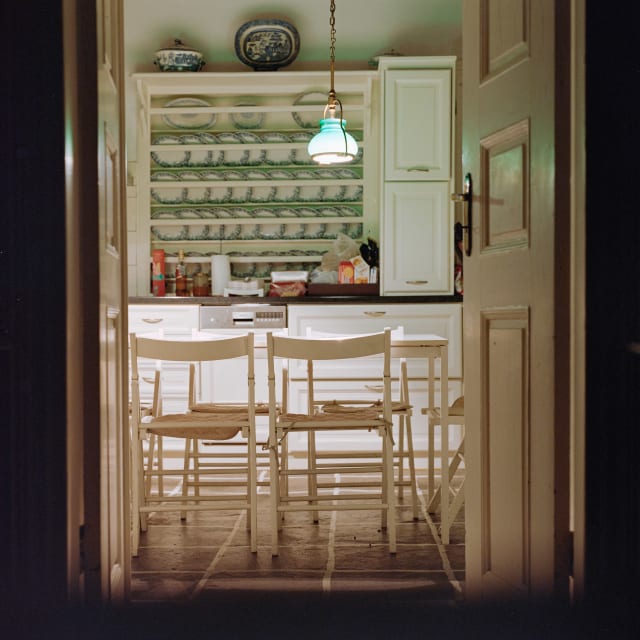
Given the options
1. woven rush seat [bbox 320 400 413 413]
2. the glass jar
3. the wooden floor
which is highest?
the glass jar

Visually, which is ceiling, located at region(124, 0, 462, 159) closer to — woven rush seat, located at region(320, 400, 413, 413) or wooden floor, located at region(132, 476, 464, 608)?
woven rush seat, located at region(320, 400, 413, 413)

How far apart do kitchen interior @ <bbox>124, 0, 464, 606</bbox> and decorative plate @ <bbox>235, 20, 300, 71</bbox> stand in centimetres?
2

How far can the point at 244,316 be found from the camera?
16.9 feet

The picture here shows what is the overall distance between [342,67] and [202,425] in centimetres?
357

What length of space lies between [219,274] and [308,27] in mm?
1915

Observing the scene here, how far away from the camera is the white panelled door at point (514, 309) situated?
177 cm

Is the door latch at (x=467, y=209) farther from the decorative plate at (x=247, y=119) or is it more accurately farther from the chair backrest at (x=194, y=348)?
the decorative plate at (x=247, y=119)

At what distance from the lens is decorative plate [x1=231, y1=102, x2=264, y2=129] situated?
5.76m

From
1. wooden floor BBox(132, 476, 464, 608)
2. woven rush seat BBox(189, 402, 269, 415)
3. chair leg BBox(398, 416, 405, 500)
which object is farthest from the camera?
chair leg BBox(398, 416, 405, 500)

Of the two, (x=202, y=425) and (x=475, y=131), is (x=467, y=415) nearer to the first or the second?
(x=475, y=131)

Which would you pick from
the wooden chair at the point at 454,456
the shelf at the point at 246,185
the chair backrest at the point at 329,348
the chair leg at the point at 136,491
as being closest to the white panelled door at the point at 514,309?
the chair backrest at the point at 329,348

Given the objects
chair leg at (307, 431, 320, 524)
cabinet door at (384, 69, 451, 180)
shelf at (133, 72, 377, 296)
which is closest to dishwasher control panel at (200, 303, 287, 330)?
shelf at (133, 72, 377, 296)

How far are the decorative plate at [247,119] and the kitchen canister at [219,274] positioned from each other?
1.00 metres
